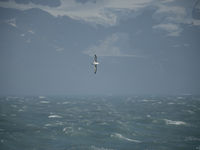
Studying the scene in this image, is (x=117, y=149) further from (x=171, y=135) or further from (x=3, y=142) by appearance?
(x=3, y=142)

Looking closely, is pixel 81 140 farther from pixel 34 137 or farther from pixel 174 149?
pixel 174 149

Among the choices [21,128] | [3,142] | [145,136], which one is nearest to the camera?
[3,142]

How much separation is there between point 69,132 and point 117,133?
7.11m

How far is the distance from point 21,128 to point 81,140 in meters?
12.4

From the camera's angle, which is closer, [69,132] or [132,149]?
[132,149]

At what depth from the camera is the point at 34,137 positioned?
1256 inches

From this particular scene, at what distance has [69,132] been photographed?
35.2m

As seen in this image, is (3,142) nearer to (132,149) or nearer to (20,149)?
(20,149)

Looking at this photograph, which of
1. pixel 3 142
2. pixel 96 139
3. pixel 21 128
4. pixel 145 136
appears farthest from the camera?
pixel 21 128

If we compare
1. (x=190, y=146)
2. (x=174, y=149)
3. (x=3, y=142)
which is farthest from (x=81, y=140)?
(x=190, y=146)

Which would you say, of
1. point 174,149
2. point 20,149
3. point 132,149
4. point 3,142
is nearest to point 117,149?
point 132,149

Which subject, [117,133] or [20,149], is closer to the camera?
[20,149]

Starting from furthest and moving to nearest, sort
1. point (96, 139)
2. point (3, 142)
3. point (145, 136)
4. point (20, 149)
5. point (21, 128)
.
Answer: point (21, 128)
point (145, 136)
point (96, 139)
point (3, 142)
point (20, 149)

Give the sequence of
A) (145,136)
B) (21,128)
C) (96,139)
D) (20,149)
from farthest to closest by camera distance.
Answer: (21,128) < (145,136) < (96,139) < (20,149)
